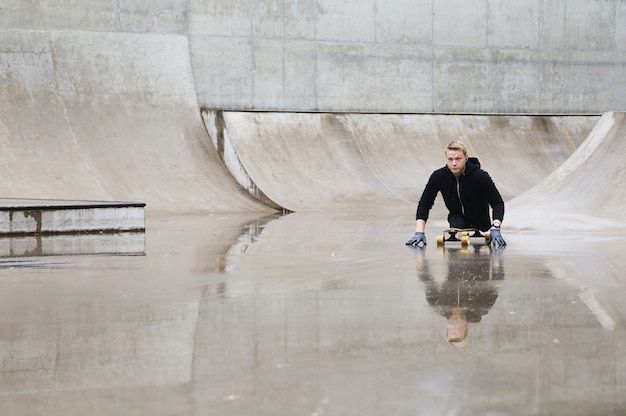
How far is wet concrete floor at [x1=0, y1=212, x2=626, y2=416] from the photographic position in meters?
3.05

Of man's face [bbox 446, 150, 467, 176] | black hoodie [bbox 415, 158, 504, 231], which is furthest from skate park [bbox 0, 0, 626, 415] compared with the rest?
man's face [bbox 446, 150, 467, 176]

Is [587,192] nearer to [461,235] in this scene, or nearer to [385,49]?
[461,235]

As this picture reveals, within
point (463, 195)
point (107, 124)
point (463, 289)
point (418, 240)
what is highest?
point (107, 124)

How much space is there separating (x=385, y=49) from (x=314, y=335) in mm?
16505

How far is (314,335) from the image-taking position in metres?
4.07

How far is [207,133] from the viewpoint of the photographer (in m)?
17.6

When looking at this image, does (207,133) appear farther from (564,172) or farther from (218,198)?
(564,172)

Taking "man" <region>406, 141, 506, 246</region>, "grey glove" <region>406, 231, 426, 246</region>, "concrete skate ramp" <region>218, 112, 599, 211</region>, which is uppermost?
"concrete skate ramp" <region>218, 112, 599, 211</region>

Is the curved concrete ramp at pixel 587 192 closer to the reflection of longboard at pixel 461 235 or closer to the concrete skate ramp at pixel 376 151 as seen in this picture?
the reflection of longboard at pixel 461 235

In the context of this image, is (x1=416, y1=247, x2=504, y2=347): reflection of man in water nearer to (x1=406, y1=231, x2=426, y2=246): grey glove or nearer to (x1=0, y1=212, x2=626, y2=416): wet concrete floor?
(x1=0, y1=212, x2=626, y2=416): wet concrete floor

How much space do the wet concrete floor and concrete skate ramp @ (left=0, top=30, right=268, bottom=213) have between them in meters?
7.96

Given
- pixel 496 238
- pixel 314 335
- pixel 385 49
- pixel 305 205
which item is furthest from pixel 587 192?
pixel 385 49

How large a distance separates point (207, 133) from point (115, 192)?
2919mm

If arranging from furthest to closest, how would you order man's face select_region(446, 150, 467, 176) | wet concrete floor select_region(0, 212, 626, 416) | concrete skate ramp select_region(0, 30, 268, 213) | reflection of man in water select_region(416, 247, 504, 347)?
concrete skate ramp select_region(0, 30, 268, 213) < man's face select_region(446, 150, 467, 176) < reflection of man in water select_region(416, 247, 504, 347) < wet concrete floor select_region(0, 212, 626, 416)
